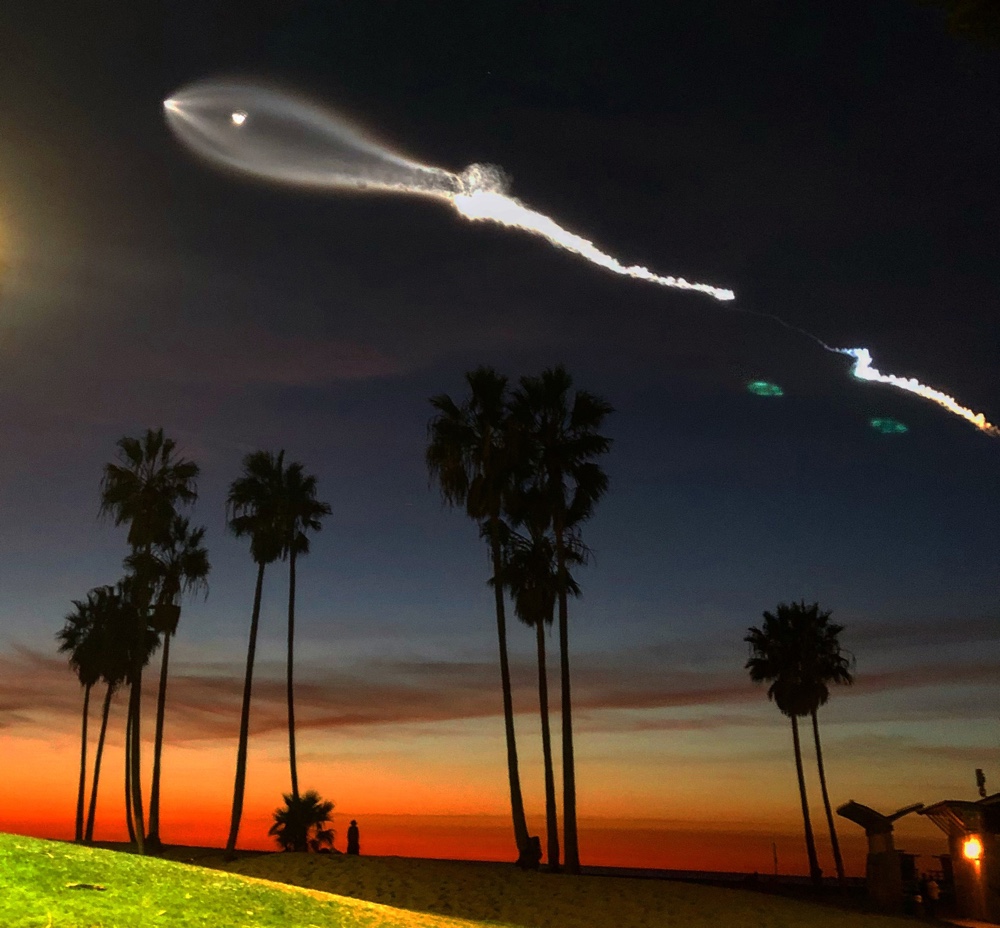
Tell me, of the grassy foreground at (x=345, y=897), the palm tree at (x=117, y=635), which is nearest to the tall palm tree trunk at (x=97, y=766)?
the palm tree at (x=117, y=635)

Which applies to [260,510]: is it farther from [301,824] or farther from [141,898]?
[141,898]

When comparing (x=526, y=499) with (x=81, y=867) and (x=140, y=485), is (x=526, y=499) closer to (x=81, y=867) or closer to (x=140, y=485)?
(x=140, y=485)

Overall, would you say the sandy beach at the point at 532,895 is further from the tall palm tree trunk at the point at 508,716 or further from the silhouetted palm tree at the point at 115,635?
the silhouetted palm tree at the point at 115,635

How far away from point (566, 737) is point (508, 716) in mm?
2333

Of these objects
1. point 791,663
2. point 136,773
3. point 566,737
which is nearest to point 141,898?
point 566,737

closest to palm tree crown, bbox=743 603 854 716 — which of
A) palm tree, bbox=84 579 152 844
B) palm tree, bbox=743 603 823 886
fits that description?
palm tree, bbox=743 603 823 886

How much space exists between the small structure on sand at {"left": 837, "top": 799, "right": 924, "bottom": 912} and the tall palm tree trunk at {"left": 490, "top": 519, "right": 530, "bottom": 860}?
1096 centimetres

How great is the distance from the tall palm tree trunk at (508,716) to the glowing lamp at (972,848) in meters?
14.1

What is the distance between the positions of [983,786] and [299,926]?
29.2 m

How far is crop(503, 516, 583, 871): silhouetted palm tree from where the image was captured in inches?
1337

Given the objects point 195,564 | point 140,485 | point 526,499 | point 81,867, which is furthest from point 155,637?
point 81,867

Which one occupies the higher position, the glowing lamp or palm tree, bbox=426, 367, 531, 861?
palm tree, bbox=426, 367, 531, 861

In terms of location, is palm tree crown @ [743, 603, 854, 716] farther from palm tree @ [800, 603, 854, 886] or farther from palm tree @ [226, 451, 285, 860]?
palm tree @ [226, 451, 285, 860]

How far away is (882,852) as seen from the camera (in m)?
32.7
